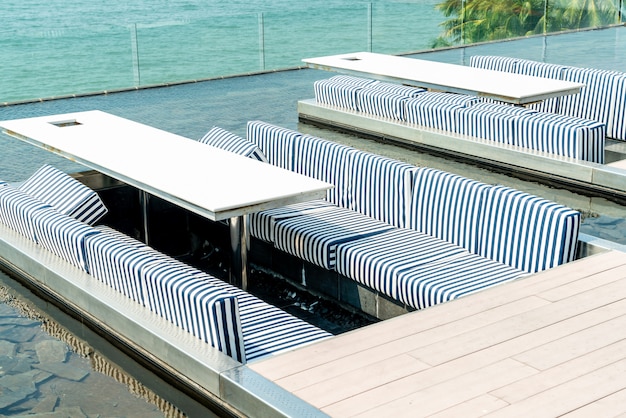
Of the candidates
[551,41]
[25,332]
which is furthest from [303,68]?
[25,332]

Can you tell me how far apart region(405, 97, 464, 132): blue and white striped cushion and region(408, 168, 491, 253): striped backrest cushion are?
417 centimetres

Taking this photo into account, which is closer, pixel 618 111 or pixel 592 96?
pixel 618 111

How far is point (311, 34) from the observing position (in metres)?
19.0

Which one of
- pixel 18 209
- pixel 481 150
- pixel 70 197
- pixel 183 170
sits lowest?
pixel 481 150

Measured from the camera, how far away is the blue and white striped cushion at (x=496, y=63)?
546 inches

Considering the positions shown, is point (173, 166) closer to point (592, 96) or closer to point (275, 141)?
point (275, 141)

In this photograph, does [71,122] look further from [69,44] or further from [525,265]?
[69,44]

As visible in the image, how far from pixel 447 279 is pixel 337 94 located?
24.2 ft

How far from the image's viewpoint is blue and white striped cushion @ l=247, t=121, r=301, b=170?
372 inches

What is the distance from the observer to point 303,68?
18.8m

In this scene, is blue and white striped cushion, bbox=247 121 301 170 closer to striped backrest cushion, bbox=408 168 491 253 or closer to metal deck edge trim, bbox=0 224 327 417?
striped backrest cushion, bbox=408 168 491 253

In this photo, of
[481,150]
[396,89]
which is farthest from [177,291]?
[396,89]

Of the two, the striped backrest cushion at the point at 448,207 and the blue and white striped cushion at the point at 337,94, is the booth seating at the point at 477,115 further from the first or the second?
the striped backrest cushion at the point at 448,207

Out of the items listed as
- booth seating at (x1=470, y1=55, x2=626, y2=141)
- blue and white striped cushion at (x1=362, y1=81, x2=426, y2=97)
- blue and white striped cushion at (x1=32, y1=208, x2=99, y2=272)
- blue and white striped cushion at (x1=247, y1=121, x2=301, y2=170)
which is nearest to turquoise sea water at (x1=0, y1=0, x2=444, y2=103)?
blue and white striped cushion at (x1=362, y1=81, x2=426, y2=97)
